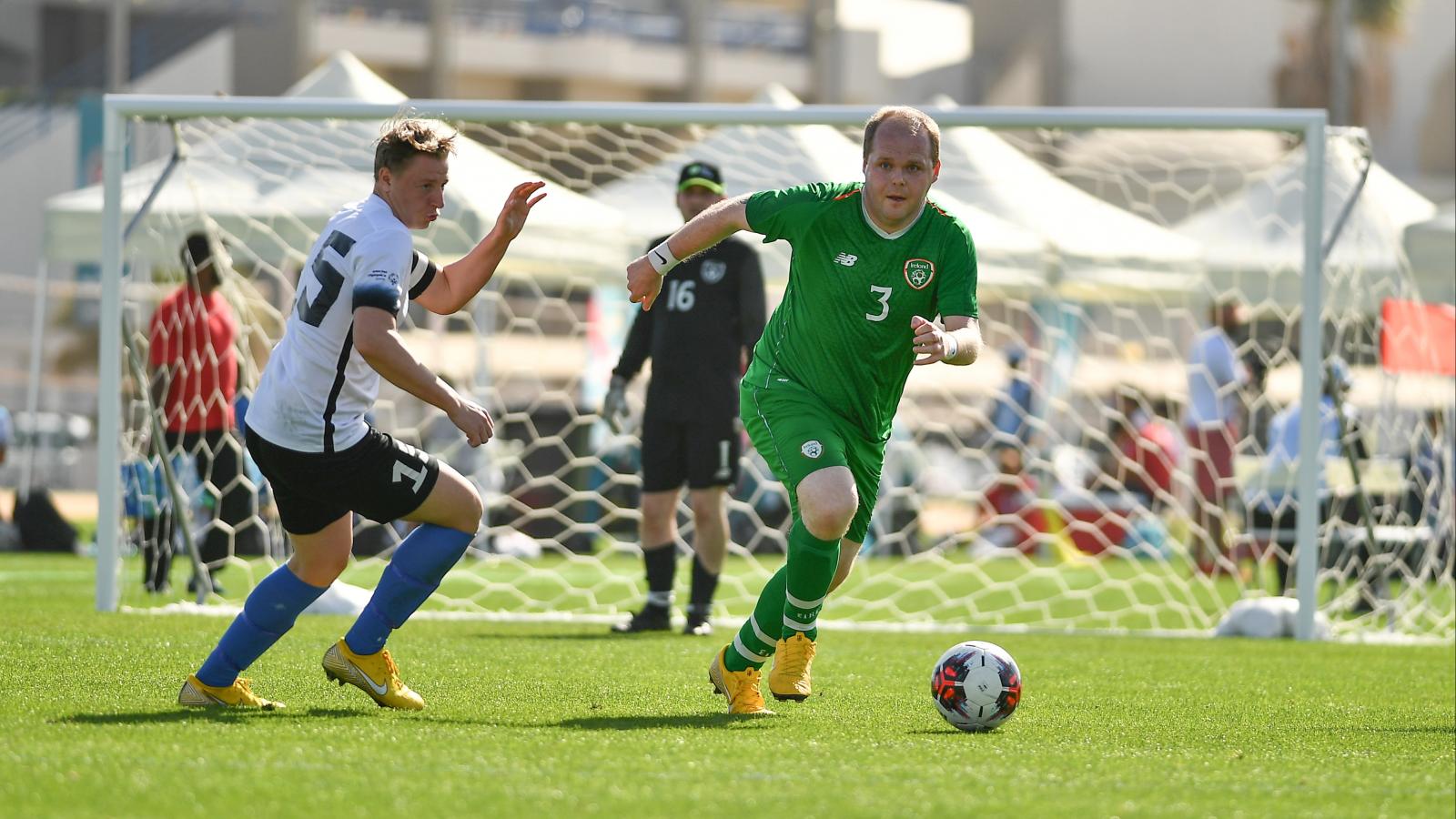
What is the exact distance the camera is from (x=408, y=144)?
489 centimetres

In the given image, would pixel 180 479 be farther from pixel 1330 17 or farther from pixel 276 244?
pixel 1330 17

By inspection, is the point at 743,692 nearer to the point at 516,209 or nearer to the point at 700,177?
the point at 516,209

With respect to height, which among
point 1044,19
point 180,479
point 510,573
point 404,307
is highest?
point 1044,19

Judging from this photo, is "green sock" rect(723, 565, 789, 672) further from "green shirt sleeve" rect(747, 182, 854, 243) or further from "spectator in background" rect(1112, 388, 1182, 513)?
"spectator in background" rect(1112, 388, 1182, 513)

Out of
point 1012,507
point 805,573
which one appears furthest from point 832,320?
point 1012,507

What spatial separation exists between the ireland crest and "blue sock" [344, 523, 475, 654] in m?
1.43

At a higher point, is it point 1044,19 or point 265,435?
point 1044,19

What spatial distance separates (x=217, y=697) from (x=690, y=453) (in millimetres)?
3474

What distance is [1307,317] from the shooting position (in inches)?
346

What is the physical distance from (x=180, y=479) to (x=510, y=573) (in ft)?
8.66

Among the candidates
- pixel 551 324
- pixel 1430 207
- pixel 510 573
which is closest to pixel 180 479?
pixel 510 573

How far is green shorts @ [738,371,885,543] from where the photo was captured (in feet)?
16.8

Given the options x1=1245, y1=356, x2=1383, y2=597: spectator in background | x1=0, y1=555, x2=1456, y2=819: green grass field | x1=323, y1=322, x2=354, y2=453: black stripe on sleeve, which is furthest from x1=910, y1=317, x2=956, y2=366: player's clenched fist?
x1=1245, y1=356, x2=1383, y2=597: spectator in background

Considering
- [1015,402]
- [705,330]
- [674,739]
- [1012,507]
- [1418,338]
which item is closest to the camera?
[674,739]
